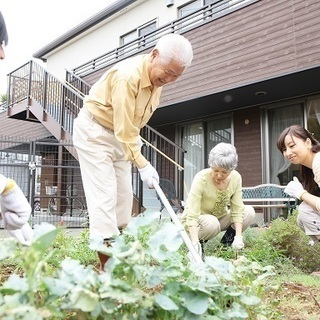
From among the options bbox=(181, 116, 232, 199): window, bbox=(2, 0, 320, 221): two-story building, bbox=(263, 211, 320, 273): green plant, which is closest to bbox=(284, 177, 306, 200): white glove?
bbox=(263, 211, 320, 273): green plant

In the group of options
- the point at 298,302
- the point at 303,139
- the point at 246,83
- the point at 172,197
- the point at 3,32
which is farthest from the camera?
the point at 172,197

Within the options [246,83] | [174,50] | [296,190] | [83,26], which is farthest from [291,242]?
[83,26]

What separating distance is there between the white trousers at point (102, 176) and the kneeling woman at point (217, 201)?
63cm

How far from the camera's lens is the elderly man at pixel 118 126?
2.40 m

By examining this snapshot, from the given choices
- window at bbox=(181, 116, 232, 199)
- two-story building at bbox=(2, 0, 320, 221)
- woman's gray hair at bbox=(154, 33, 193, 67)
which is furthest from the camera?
window at bbox=(181, 116, 232, 199)

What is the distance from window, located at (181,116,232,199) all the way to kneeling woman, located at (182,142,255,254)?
5.59 meters

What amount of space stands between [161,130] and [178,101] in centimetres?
229

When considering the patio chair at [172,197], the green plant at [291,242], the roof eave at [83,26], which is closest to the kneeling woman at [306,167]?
the green plant at [291,242]

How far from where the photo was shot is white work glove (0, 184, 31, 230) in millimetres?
1576

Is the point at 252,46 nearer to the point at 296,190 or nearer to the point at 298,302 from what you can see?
the point at 296,190

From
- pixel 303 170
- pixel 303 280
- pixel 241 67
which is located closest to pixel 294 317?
pixel 303 280

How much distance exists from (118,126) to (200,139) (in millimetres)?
7338

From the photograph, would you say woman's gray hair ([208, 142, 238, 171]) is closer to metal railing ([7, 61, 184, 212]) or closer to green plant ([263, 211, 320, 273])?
green plant ([263, 211, 320, 273])

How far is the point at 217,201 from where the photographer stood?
11.3ft
